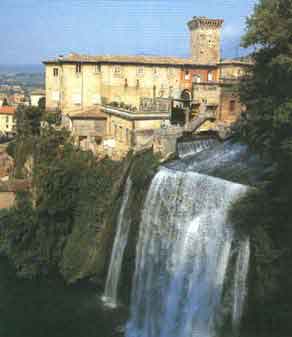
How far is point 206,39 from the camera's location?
51844 mm

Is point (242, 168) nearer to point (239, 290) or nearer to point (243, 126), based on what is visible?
point (243, 126)

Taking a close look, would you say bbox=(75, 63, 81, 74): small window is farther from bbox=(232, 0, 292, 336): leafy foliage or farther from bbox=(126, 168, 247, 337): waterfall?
bbox=(232, 0, 292, 336): leafy foliage

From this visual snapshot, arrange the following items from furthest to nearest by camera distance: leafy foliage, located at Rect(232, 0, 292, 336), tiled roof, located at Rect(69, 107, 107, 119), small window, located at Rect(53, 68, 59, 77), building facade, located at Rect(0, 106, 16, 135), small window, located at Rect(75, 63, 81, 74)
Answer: building facade, located at Rect(0, 106, 16, 135)
small window, located at Rect(53, 68, 59, 77)
small window, located at Rect(75, 63, 81, 74)
tiled roof, located at Rect(69, 107, 107, 119)
leafy foliage, located at Rect(232, 0, 292, 336)

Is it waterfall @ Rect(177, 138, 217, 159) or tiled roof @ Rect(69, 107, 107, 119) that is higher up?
tiled roof @ Rect(69, 107, 107, 119)

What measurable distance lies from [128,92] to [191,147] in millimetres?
16686

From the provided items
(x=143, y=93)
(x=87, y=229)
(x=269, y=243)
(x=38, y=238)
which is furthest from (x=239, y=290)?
(x=143, y=93)

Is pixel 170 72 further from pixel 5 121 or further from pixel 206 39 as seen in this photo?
pixel 5 121

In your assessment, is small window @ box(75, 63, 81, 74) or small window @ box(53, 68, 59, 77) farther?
small window @ box(53, 68, 59, 77)

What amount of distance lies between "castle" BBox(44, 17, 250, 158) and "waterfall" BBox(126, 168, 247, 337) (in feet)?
35.5

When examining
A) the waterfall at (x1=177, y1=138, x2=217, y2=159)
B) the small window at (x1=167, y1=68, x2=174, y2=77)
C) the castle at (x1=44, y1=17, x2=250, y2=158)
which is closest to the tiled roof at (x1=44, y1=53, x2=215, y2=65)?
the castle at (x1=44, y1=17, x2=250, y2=158)

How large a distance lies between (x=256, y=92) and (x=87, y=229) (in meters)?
13.7

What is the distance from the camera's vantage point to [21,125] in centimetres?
4431

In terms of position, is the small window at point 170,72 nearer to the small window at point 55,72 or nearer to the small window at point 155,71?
the small window at point 155,71

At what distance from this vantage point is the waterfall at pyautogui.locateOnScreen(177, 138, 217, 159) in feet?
93.5
